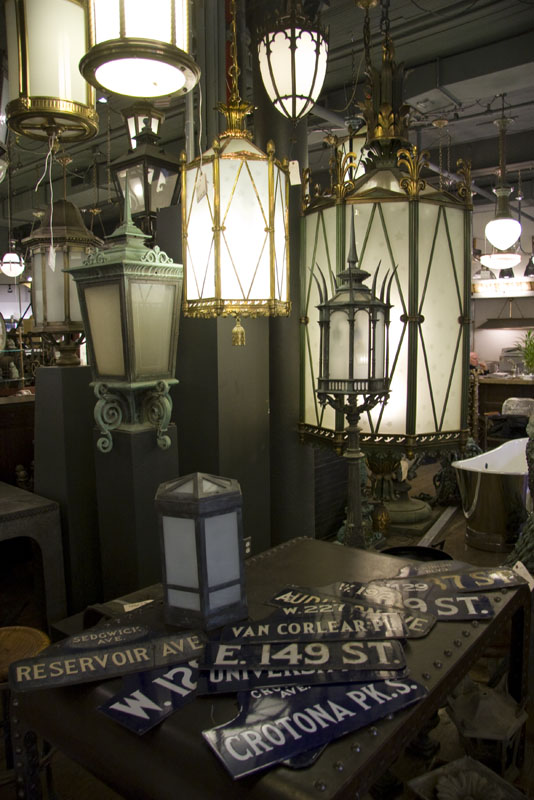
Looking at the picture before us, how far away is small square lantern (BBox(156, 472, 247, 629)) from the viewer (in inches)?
54.8

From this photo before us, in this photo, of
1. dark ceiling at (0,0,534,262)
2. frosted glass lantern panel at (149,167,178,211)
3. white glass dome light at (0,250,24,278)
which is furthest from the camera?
white glass dome light at (0,250,24,278)

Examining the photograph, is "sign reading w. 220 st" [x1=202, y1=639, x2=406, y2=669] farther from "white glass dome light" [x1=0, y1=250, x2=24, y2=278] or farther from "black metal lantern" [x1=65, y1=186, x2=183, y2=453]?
"white glass dome light" [x1=0, y1=250, x2=24, y2=278]

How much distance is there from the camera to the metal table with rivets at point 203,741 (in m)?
0.95

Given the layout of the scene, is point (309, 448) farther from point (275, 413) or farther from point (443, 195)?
point (443, 195)

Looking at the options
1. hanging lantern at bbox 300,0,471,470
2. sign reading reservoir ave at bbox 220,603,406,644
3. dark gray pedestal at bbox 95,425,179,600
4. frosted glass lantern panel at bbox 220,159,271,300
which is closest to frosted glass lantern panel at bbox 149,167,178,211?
hanging lantern at bbox 300,0,471,470

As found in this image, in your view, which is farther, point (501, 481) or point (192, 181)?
point (501, 481)

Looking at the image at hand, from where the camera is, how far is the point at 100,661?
1.26 metres

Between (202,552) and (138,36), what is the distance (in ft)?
3.95

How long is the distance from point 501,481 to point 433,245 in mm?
2145

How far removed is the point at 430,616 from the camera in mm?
1442

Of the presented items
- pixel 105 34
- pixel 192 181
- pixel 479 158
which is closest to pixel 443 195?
pixel 192 181

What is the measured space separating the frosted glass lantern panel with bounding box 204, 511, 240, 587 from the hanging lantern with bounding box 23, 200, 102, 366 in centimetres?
229

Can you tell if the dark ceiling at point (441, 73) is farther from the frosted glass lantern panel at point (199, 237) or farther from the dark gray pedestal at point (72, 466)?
the dark gray pedestal at point (72, 466)

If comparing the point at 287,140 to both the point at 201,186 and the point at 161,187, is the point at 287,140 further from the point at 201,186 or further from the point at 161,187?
the point at 201,186
